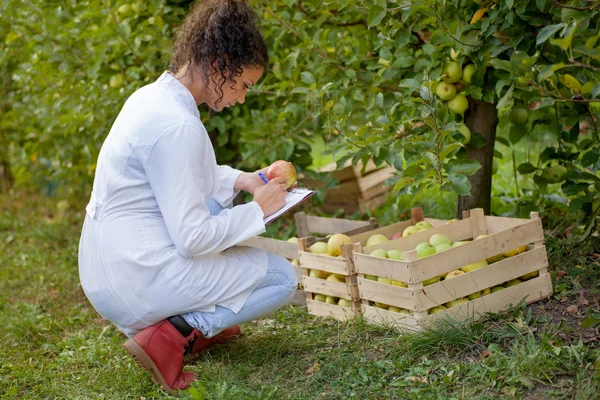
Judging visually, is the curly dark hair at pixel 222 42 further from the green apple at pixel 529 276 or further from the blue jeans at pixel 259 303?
the green apple at pixel 529 276

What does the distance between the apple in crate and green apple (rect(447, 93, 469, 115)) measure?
83 centimetres

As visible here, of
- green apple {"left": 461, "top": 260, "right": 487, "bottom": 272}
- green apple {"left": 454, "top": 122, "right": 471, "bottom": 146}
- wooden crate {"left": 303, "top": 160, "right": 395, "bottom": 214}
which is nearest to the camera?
green apple {"left": 461, "top": 260, "right": 487, "bottom": 272}

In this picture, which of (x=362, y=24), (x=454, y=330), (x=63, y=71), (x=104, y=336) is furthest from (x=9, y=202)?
(x=454, y=330)

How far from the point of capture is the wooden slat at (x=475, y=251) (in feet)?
9.01

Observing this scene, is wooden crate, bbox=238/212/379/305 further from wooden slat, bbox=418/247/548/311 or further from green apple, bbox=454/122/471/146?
wooden slat, bbox=418/247/548/311

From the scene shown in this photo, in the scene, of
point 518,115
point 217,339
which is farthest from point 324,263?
point 518,115

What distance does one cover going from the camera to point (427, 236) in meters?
3.16

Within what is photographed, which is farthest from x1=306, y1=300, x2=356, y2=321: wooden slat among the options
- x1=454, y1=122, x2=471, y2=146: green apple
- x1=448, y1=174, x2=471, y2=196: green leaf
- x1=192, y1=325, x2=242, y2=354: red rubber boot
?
x1=454, y1=122, x2=471, y2=146: green apple

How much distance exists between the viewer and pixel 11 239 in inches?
219

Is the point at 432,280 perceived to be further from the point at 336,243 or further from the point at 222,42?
the point at 222,42

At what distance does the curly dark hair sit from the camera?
2.59 meters

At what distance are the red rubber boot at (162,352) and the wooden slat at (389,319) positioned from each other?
0.76m

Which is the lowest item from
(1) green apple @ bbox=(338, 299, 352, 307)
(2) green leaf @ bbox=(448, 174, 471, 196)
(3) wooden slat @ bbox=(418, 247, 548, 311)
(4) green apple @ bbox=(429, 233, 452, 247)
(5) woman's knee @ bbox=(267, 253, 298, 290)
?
(1) green apple @ bbox=(338, 299, 352, 307)

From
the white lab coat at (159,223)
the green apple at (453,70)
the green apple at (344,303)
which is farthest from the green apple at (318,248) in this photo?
the green apple at (453,70)
